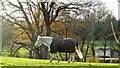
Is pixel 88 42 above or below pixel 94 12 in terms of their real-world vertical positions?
below

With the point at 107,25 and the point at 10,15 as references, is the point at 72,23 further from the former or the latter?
the point at 10,15

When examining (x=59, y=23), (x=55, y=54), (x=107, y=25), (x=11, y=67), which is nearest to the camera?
(x=11, y=67)

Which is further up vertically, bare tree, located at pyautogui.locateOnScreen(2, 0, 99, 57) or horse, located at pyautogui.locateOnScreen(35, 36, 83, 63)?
bare tree, located at pyautogui.locateOnScreen(2, 0, 99, 57)

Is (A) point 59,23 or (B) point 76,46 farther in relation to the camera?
(A) point 59,23

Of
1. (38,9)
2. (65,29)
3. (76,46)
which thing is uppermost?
(38,9)

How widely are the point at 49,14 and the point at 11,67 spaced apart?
7656 mm

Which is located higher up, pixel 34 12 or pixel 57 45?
pixel 34 12

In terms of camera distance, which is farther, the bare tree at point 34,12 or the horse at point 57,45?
the bare tree at point 34,12

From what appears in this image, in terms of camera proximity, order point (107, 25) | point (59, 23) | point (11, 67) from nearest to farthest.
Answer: point (11, 67), point (107, 25), point (59, 23)

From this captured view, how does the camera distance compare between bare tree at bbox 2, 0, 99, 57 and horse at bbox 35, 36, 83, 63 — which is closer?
horse at bbox 35, 36, 83, 63

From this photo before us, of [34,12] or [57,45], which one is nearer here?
[57,45]

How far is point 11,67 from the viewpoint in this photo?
6777mm

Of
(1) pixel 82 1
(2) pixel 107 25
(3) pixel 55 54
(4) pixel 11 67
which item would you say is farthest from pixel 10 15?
(4) pixel 11 67

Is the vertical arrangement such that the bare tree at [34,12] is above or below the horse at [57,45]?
above
